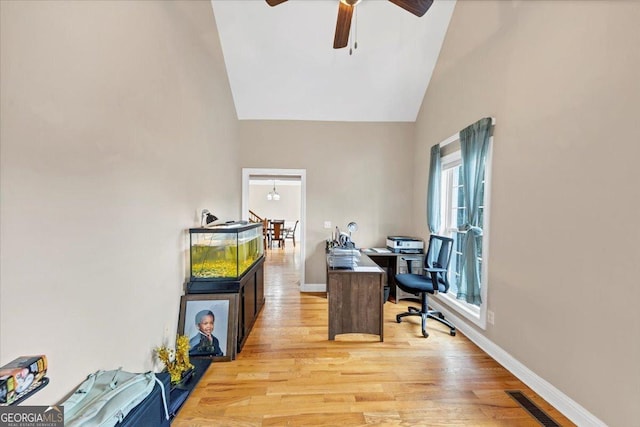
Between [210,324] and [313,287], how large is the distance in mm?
2087

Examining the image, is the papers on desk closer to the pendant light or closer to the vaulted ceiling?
the vaulted ceiling

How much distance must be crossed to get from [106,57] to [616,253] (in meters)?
3.04

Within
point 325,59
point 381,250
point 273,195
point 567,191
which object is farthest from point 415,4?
point 273,195

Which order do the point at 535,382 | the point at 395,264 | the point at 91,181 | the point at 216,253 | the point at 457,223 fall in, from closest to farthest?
the point at 91,181 < the point at 535,382 < the point at 216,253 < the point at 457,223 < the point at 395,264

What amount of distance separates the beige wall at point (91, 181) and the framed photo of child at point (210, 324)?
116 millimetres

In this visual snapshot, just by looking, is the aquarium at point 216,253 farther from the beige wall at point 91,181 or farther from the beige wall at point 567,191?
the beige wall at point 567,191

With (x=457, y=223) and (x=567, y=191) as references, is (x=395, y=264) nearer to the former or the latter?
(x=457, y=223)

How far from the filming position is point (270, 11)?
110 inches

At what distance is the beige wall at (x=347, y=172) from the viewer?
13.4 ft

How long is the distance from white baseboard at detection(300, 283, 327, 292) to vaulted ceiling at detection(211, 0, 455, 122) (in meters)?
2.75

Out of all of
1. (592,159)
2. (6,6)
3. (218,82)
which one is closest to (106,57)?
(6,6)

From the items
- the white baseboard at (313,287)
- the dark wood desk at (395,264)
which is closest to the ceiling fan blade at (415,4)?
the dark wood desk at (395,264)

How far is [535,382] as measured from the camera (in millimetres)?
1846

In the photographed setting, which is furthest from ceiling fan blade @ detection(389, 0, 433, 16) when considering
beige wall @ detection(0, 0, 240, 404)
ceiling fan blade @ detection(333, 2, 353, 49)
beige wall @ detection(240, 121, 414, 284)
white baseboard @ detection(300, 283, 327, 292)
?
white baseboard @ detection(300, 283, 327, 292)
